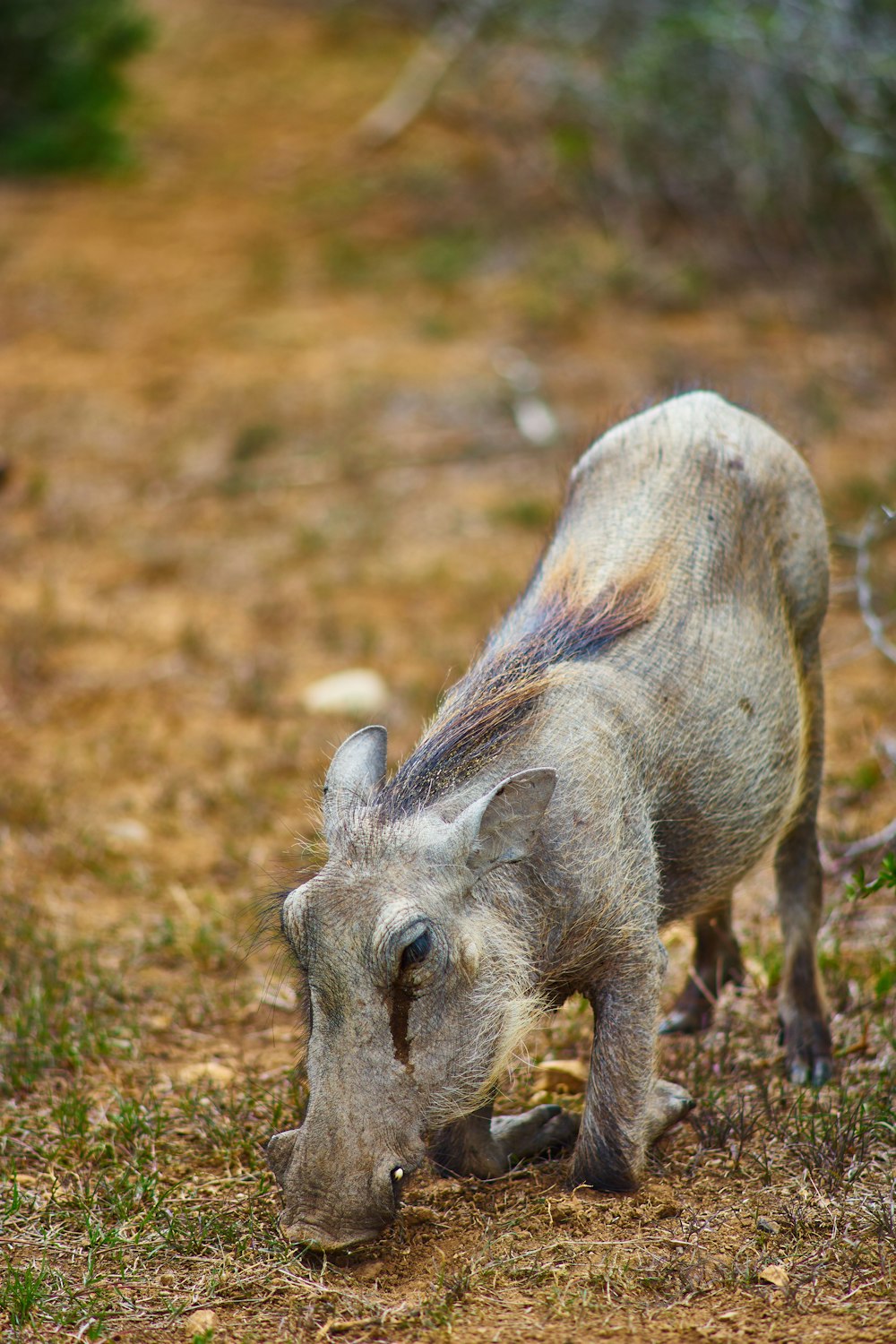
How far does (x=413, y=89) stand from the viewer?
16078mm

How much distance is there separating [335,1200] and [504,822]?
0.72 m

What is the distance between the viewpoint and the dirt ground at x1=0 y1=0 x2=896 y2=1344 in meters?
2.73

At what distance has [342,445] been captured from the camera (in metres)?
9.14

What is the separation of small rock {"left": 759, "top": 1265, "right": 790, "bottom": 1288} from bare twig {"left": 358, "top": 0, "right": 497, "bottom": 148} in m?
13.3

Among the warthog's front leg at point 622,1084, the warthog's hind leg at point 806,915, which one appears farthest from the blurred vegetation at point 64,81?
the warthog's front leg at point 622,1084

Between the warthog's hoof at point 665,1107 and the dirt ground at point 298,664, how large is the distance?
0.10 metres

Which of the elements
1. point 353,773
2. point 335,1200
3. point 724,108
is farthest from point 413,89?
point 335,1200

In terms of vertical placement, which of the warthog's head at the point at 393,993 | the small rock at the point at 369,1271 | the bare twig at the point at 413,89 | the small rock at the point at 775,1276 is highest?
the warthog's head at the point at 393,993

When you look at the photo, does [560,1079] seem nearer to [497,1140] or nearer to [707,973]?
[497,1140]

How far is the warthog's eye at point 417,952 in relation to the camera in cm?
266

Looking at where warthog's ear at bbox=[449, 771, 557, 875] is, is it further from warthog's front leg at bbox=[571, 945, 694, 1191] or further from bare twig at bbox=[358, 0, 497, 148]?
bare twig at bbox=[358, 0, 497, 148]

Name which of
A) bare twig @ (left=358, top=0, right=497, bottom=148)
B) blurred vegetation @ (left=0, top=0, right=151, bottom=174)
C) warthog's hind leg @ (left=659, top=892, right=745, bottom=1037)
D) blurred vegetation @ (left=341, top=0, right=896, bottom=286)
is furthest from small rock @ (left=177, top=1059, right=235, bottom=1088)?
bare twig @ (left=358, top=0, right=497, bottom=148)

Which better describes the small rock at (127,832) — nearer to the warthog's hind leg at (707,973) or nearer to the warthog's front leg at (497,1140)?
the warthog's hind leg at (707,973)

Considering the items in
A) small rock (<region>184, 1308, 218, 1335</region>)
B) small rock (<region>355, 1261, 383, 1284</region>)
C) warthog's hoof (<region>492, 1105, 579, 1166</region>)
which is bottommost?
warthog's hoof (<region>492, 1105, 579, 1166</region>)
